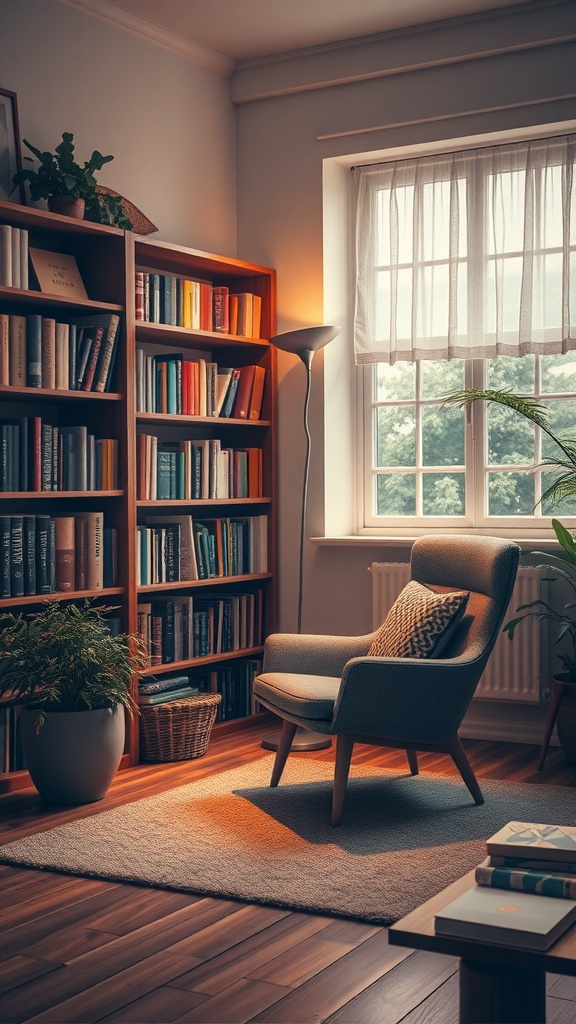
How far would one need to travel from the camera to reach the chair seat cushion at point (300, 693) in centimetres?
356

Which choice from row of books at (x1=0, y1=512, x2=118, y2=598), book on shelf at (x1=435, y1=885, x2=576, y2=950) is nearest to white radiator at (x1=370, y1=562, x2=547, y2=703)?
row of books at (x1=0, y1=512, x2=118, y2=598)

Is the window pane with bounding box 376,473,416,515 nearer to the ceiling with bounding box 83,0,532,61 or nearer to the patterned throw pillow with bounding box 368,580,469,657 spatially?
the patterned throw pillow with bounding box 368,580,469,657

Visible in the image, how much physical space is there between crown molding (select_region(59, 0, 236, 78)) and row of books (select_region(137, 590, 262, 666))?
247 cm

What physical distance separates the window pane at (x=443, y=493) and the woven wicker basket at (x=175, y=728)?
142cm

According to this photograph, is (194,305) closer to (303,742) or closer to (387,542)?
(387,542)

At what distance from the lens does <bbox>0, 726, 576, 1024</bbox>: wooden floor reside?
7.42 feet

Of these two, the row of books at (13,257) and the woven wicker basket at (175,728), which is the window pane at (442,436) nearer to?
the woven wicker basket at (175,728)

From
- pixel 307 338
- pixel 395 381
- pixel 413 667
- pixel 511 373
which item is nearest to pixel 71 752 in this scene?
pixel 413 667

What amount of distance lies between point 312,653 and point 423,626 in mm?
539

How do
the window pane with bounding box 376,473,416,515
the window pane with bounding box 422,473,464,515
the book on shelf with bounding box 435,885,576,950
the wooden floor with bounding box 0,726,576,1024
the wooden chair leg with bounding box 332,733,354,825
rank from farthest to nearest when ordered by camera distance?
the window pane with bounding box 376,473,416,515
the window pane with bounding box 422,473,464,515
the wooden chair leg with bounding box 332,733,354,825
the wooden floor with bounding box 0,726,576,1024
the book on shelf with bounding box 435,885,576,950

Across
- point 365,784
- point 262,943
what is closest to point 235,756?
point 365,784

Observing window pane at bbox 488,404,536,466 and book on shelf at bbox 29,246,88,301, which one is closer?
book on shelf at bbox 29,246,88,301

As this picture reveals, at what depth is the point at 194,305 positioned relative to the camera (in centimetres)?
484

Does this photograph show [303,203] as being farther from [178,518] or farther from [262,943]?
[262,943]
